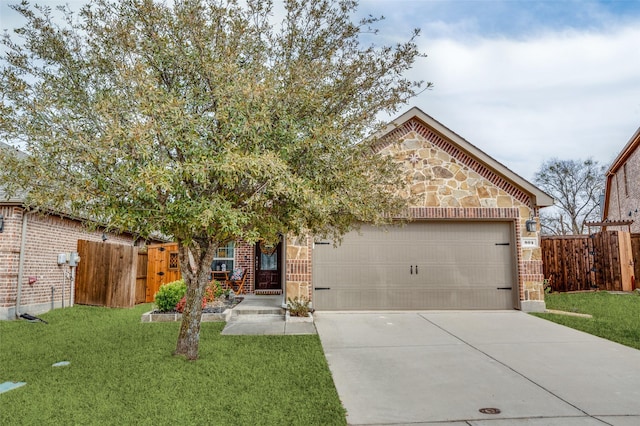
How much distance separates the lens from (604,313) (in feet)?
32.4

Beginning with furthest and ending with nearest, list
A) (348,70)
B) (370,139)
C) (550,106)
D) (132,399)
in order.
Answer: (550,106) < (370,139) < (348,70) < (132,399)

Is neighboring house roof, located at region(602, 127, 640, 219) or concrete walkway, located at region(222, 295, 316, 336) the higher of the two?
neighboring house roof, located at region(602, 127, 640, 219)

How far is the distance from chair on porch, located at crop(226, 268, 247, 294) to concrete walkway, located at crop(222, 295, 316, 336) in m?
3.29

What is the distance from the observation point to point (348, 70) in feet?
19.7

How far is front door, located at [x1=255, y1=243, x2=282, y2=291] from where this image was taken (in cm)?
1451

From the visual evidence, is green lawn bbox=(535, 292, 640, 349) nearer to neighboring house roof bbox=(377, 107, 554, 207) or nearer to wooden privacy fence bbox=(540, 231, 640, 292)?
wooden privacy fence bbox=(540, 231, 640, 292)

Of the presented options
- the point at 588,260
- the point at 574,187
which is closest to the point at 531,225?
the point at 588,260

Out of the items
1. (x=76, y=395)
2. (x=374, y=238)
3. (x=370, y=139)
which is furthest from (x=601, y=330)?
(x=76, y=395)

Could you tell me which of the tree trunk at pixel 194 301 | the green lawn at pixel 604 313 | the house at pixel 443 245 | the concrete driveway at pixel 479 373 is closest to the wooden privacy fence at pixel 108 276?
the house at pixel 443 245

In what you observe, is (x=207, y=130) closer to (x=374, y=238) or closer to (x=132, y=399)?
(x=132, y=399)

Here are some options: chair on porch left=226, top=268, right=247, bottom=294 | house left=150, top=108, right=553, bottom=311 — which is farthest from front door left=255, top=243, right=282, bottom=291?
house left=150, top=108, right=553, bottom=311

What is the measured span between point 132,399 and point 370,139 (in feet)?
15.2

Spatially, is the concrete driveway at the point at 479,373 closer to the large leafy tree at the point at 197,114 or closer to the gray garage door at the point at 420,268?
the gray garage door at the point at 420,268

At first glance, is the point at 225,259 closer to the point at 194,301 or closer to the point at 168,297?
the point at 168,297
